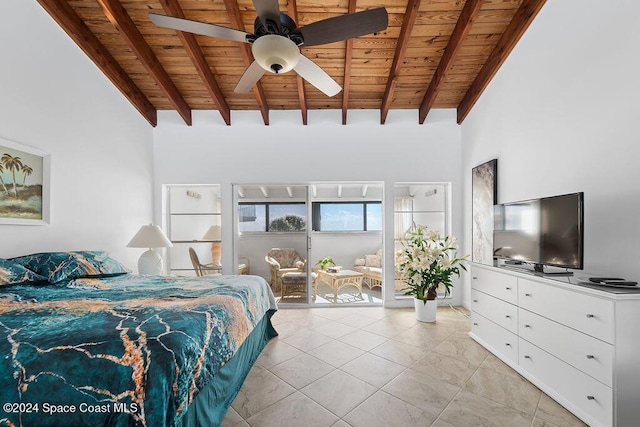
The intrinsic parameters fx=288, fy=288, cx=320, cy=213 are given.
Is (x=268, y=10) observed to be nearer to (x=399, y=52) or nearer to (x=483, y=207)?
(x=399, y=52)

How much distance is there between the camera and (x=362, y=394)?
2125 millimetres

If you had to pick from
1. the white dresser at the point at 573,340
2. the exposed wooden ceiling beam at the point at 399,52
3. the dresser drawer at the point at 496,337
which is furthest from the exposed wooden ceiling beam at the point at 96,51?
the dresser drawer at the point at 496,337

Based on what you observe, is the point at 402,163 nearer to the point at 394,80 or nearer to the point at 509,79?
the point at 394,80

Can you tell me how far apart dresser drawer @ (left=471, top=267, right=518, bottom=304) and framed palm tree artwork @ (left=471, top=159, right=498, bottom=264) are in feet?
1.87

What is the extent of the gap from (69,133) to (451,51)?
4.23 metres

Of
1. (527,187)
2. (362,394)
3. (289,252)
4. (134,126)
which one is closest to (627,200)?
(527,187)

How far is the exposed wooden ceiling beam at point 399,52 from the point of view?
9.39 feet

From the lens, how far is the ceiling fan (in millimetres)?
1844

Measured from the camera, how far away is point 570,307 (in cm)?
193

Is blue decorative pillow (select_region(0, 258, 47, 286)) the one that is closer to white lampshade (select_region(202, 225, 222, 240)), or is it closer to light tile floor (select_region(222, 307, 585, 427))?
light tile floor (select_region(222, 307, 585, 427))

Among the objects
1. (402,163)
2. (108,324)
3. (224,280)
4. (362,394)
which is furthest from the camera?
(402,163)

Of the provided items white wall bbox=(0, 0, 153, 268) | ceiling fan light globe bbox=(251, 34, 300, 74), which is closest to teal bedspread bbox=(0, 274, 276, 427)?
white wall bbox=(0, 0, 153, 268)

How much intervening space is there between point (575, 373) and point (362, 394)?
Result: 1.41 m

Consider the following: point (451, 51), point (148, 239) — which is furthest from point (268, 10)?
point (148, 239)
